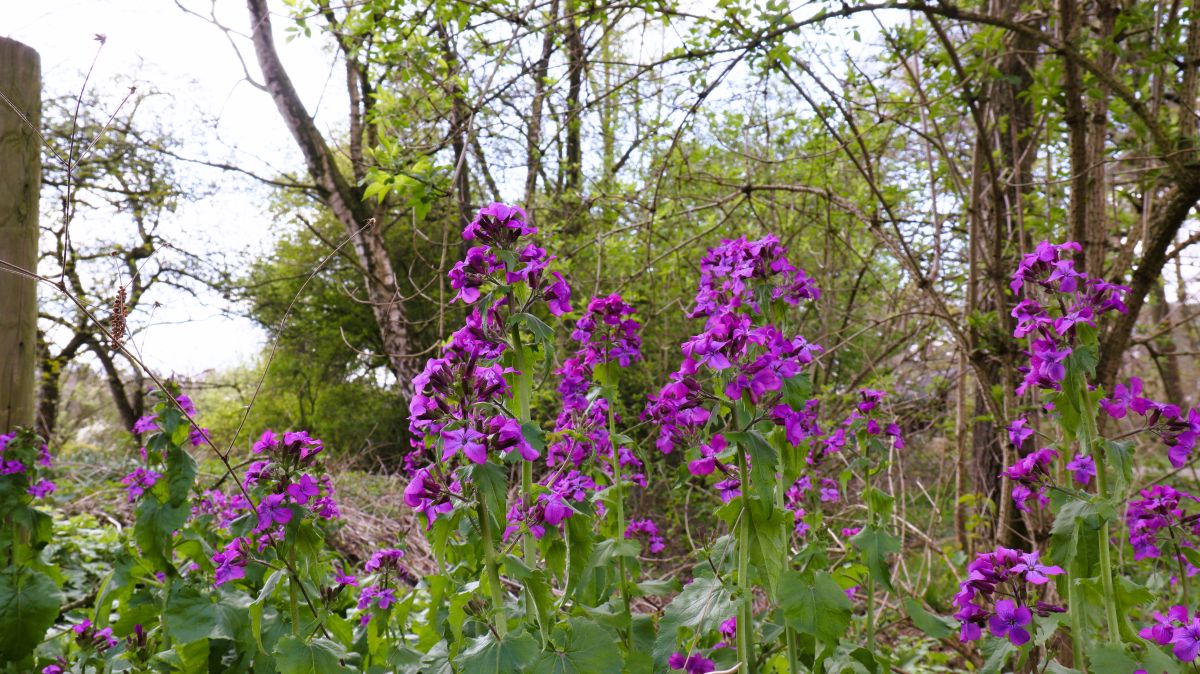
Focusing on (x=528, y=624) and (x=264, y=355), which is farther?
(x=264, y=355)

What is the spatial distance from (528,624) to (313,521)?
0.66 metres

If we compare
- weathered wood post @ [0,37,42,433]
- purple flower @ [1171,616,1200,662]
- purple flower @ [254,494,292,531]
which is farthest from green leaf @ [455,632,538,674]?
weathered wood post @ [0,37,42,433]

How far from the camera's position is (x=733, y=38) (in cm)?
362

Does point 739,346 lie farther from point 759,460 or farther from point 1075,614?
point 1075,614

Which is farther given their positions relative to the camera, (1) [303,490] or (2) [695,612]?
(1) [303,490]

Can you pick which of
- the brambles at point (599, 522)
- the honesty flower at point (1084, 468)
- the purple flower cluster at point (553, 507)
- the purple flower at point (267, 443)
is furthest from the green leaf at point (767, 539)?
the purple flower at point (267, 443)

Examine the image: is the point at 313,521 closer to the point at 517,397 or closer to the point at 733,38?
the point at 517,397

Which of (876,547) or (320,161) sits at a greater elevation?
(320,161)

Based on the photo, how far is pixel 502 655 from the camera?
140 cm

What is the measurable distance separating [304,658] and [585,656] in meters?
0.65

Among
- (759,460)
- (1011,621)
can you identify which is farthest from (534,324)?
(1011,621)

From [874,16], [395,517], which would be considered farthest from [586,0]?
[395,517]

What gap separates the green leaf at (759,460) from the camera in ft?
5.18

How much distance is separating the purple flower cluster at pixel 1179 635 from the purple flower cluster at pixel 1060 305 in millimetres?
595
